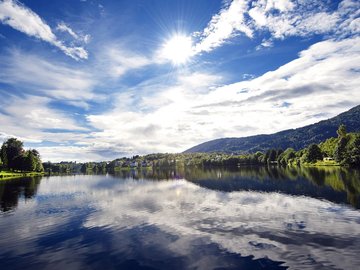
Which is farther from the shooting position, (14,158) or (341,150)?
(14,158)

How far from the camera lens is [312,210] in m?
44.8

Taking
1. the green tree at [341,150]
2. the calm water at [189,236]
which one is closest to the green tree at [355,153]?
the green tree at [341,150]

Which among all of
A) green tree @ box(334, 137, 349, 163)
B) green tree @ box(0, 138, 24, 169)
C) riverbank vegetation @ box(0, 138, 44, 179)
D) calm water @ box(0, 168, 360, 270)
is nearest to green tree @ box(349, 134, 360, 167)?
green tree @ box(334, 137, 349, 163)

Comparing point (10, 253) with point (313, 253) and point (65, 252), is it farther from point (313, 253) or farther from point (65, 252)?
point (313, 253)

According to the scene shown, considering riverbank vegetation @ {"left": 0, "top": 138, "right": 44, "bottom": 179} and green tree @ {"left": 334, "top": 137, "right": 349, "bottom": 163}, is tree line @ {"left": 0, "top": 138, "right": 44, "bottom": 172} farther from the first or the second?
green tree @ {"left": 334, "top": 137, "right": 349, "bottom": 163}

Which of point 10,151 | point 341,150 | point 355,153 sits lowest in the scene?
point 355,153

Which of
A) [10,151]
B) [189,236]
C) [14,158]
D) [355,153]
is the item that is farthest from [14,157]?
[355,153]

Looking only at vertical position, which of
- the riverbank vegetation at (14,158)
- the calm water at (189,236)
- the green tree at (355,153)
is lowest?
the calm water at (189,236)

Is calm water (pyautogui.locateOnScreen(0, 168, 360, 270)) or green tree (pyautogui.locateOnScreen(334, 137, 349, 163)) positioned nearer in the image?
calm water (pyautogui.locateOnScreen(0, 168, 360, 270))

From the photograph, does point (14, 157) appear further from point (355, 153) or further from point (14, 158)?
point (355, 153)

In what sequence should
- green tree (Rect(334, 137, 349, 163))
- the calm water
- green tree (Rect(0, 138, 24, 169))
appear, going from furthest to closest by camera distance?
green tree (Rect(0, 138, 24, 169)), green tree (Rect(334, 137, 349, 163)), the calm water

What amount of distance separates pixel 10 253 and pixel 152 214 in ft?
75.8

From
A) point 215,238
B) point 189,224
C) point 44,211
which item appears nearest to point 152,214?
point 189,224

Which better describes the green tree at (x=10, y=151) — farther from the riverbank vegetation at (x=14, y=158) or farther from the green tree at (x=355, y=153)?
the green tree at (x=355, y=153)
